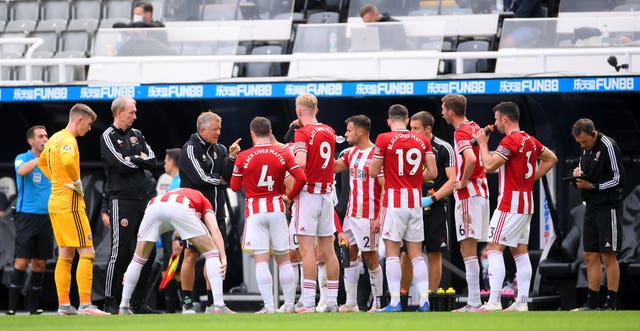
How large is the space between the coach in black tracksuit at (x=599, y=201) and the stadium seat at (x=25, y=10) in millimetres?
10823

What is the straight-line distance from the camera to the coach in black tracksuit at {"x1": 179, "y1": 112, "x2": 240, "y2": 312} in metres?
12.0

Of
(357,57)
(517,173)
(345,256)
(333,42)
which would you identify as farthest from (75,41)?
(517,173)

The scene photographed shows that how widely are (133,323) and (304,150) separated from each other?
2.65m

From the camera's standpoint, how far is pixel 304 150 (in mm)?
11680

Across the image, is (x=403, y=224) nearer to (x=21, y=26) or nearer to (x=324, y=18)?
(x=324, y=18)

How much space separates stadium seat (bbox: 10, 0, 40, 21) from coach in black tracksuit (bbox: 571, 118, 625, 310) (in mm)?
10823

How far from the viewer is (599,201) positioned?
12.2 m

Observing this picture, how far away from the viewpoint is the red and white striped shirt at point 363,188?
40.0 ft

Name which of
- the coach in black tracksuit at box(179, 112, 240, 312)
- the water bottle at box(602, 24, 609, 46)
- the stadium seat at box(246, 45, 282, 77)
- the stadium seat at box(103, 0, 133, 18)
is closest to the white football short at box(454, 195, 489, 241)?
the coach in black tracksuit at box(179, 112, 240, 312)

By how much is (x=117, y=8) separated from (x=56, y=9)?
47.8 inches

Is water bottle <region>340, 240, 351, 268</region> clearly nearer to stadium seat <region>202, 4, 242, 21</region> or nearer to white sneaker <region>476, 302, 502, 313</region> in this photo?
white sneaker <region>476, 302, 502, 313</region>

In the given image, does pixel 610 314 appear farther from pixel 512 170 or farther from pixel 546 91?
pixel 546 91

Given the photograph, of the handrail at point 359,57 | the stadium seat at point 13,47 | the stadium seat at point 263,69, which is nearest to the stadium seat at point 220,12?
the stadium seat at point 263,69

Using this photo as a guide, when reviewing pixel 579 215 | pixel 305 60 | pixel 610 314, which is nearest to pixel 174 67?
pixel 305 60
